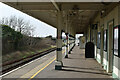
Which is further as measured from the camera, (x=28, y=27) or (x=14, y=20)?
(x=28, y=27)

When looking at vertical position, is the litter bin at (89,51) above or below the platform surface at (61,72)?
above

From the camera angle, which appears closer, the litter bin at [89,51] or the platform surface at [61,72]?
the platform surface at [61,72]

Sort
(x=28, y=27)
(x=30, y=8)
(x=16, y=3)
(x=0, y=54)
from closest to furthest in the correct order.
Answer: (x=16, y=3)
(x=30, y=8)
(x=0, y=54)
(x=28, y=27)

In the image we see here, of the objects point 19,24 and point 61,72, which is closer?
point 61,72

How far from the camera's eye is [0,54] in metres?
16.1

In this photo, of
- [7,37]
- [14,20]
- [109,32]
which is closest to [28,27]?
[14,20]

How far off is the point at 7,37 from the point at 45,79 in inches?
499

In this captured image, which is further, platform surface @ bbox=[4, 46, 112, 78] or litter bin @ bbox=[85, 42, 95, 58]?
litter bin @ bbox=[85, 42, 95, 58]

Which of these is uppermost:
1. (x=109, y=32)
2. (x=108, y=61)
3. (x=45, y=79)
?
(x=109, y=32)

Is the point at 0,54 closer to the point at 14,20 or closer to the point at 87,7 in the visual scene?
the point at 14,20

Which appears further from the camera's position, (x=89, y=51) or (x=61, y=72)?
(x=89, y=51)

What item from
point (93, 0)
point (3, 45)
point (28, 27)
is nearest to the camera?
point (93, 0)

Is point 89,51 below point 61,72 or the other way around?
the other way around

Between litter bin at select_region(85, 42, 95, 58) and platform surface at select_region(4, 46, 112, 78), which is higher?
litter bin at select_region(85, 42, 95, 58)
